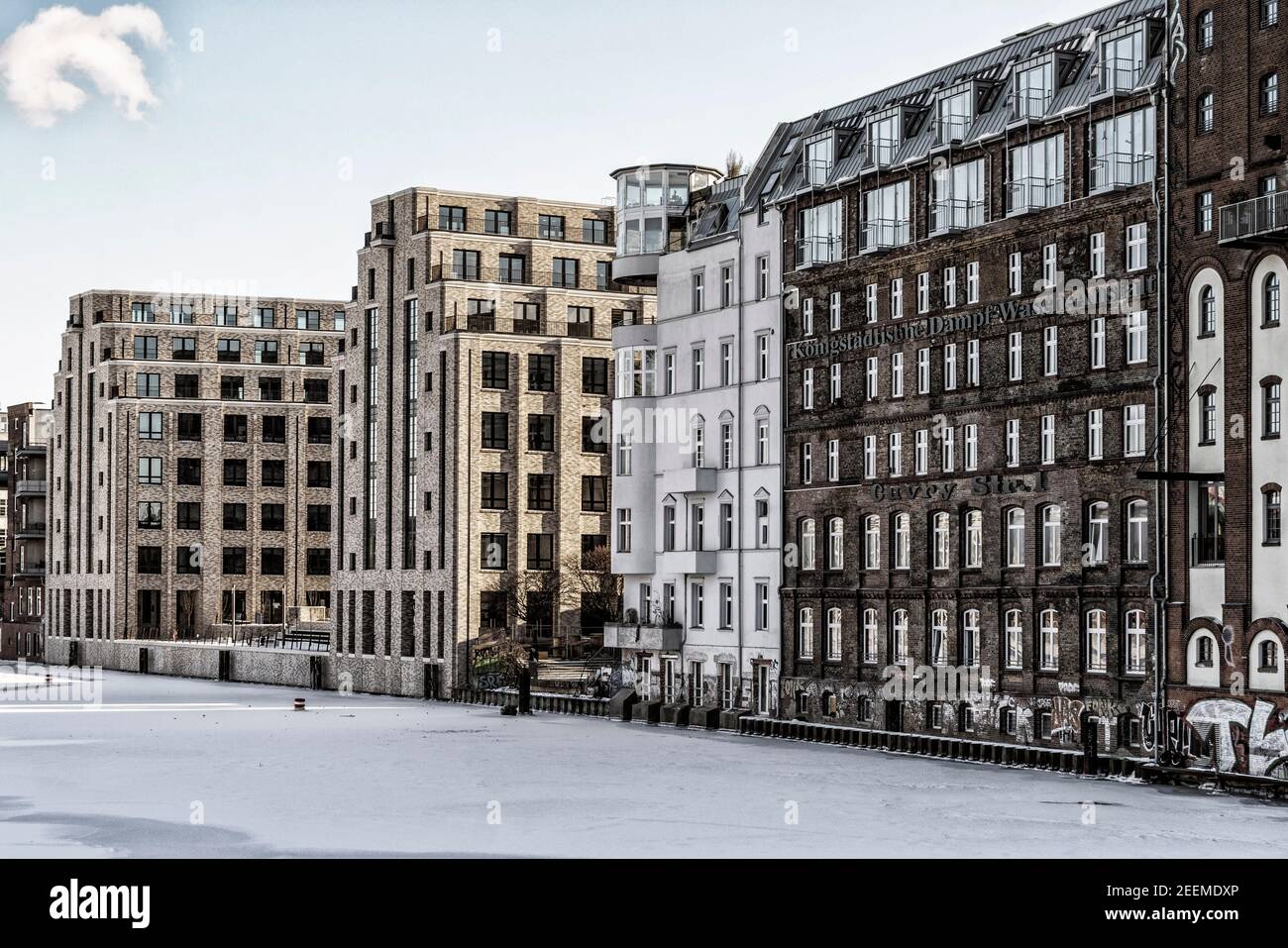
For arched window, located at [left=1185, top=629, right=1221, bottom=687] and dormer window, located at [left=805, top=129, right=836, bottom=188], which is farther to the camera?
dormer window, located at [left=805, top=129, right=836, bottom=188]

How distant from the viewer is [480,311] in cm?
12094

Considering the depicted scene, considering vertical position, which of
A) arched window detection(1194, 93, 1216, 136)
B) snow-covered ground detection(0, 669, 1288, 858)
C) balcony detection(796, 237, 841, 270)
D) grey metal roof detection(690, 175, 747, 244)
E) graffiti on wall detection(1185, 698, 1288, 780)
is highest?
Result: grey metal roof detection(690, 175, 747, 244)

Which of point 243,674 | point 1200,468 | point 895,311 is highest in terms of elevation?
point 895,311

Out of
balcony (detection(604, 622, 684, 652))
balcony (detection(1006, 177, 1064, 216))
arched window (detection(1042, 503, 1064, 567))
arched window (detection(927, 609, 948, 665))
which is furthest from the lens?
balcony (detection(604, 622, 684, 652))

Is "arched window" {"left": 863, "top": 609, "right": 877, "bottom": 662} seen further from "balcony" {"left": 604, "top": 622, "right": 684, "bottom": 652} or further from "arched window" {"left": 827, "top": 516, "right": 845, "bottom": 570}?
"balcony" {"left": 604, "top": 622, "right": 684, "bottom": 652}

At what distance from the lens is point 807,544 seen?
8694cm

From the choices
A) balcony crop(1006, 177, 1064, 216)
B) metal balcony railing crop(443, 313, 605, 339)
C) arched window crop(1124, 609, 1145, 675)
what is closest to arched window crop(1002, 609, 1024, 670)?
arched window crop(1124, 609, 1145, 675)

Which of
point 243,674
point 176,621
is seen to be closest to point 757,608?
point 243,674

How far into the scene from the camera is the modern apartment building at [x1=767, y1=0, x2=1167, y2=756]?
69.0 m

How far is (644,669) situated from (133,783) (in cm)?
3758

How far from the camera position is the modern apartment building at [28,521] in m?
193

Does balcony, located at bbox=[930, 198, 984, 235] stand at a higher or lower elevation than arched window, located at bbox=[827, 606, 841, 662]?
higher

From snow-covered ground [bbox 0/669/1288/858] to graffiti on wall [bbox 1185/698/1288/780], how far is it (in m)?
2.14
